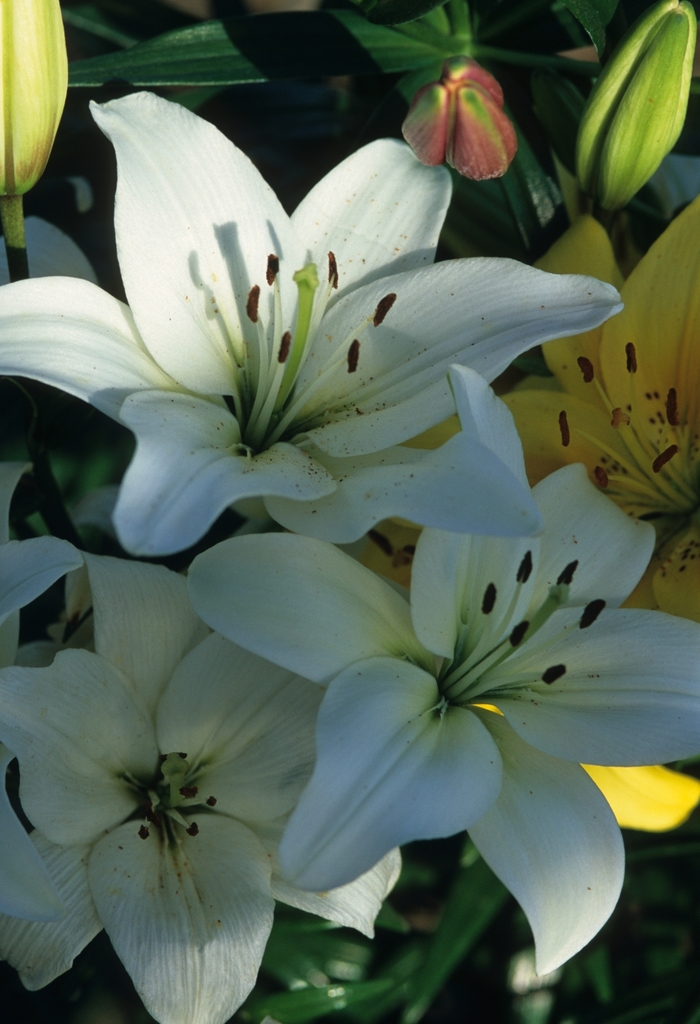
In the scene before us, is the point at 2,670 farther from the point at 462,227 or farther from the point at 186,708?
the point at 462,227

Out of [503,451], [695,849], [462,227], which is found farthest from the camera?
[695,849]

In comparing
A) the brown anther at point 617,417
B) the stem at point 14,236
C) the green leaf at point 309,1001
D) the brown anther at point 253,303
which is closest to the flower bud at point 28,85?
the stem at point 14,236

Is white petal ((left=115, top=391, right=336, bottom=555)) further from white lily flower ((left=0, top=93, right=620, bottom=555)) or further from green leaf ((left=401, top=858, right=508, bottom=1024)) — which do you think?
green leaf ((left=401, top=858, right=508, bottom=1024))

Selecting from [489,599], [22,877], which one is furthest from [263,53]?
[22,877]

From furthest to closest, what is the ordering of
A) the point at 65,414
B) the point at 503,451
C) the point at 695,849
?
the point at 695,849 < the point at 65,414 < the point at 503,451

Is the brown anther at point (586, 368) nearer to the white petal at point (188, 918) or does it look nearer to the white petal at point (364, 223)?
the white petal at point (364, 223)

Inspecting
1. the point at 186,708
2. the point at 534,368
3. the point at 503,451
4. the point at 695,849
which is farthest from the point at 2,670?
the point at 695,849

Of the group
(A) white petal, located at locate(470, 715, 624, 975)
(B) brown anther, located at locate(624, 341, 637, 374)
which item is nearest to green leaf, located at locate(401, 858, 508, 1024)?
(A) white petal, located at locate(470, 715, 624, 975)
